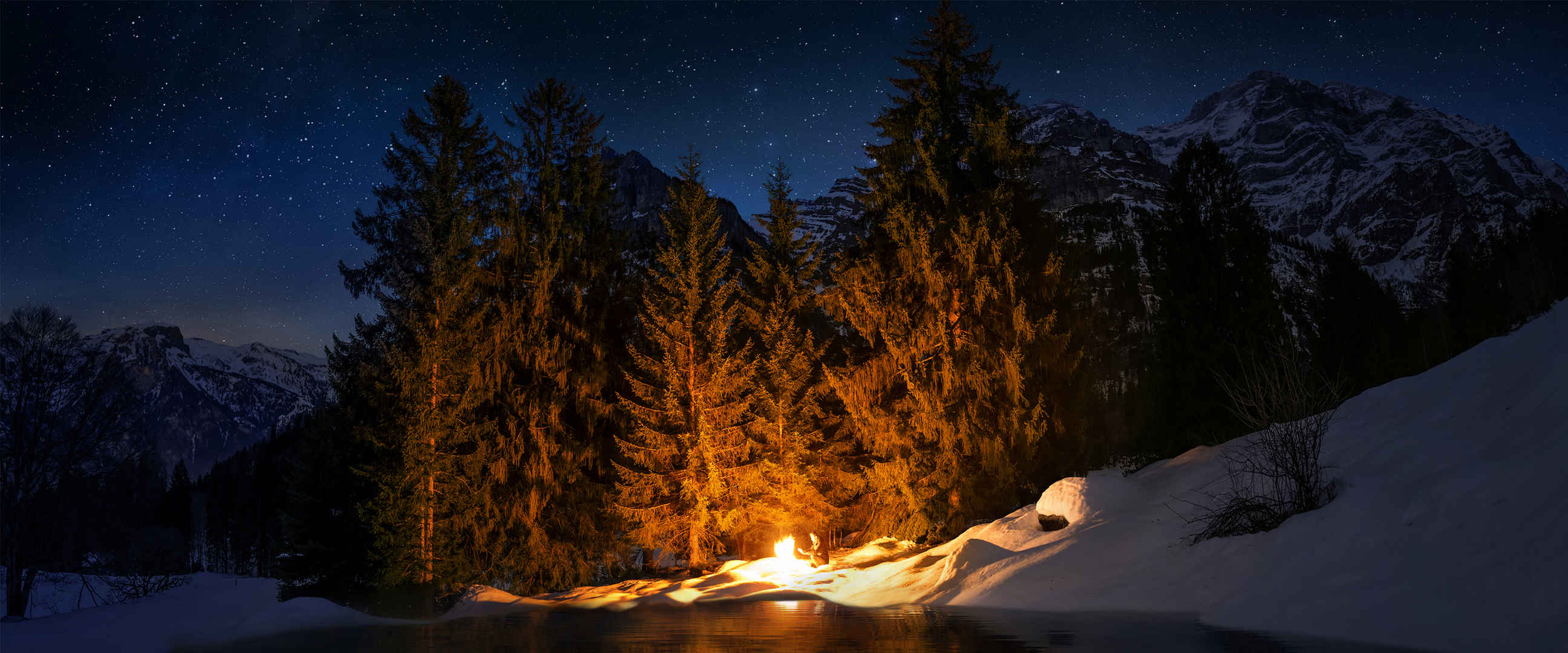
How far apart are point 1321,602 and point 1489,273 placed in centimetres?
4142

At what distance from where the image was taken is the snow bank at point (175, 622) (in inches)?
308

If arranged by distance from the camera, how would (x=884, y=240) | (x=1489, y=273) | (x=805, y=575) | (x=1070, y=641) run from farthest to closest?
(x=1489, y=273), (x=884, y=240), (x=805, y=575), (x=1070, y=641)

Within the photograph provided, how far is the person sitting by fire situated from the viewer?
1797cm

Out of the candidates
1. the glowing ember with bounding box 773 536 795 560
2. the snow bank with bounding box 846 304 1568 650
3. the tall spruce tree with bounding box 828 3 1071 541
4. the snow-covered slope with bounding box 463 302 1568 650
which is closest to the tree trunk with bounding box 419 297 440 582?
the snow-covered slope with bounding box 463 302 1568 650

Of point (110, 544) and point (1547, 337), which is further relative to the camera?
point (110, 544)

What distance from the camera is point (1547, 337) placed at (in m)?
10.4

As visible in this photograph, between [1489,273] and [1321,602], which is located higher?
[1489,273]

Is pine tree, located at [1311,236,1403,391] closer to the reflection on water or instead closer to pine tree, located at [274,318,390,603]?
the reflection on water

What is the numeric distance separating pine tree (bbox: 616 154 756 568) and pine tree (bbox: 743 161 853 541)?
2.67ft

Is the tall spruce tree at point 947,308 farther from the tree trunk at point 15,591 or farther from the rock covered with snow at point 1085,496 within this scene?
the tree trunk at point 15,591

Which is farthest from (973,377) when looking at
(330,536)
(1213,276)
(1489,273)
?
(1489,273)

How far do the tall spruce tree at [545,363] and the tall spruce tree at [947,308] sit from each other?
7.63 meters

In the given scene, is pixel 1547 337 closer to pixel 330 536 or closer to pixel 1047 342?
pixel 1047 342

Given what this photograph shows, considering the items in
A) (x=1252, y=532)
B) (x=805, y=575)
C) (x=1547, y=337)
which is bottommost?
(x=805, y=575)
